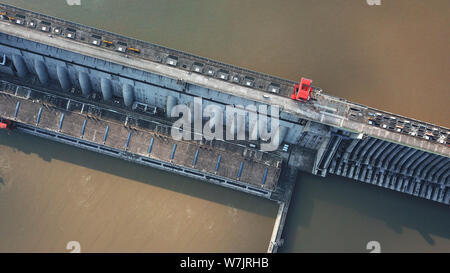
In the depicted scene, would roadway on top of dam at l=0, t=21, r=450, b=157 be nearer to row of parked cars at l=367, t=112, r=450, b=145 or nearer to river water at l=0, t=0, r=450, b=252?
row of parked cars at l=367, t=112, r=450, b=145

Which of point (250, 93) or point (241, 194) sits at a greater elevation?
point (250, 93)

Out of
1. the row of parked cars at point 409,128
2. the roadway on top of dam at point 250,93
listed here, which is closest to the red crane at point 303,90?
the roadway on top of dam at point 250,93

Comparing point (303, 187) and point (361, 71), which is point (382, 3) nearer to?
point (361, 71)

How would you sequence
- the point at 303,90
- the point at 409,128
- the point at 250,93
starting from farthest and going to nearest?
the point at 409,128 < the point at 250,93 < the point at 303,90

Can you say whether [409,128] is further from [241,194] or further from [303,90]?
[241,194]

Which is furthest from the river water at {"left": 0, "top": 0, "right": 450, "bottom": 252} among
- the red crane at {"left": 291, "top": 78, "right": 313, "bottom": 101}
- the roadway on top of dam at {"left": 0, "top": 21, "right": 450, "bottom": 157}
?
the roadway on top of dam at {"left": 0, "top": 21, "right": 450, "bottom": 157}

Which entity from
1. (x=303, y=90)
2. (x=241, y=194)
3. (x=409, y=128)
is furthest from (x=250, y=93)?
(x=409, y=128)

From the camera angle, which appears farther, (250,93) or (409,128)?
(409,128)
